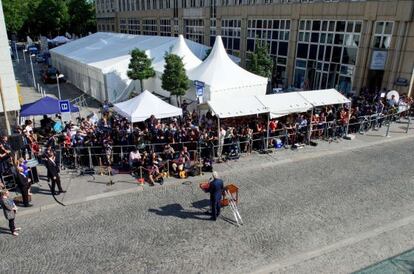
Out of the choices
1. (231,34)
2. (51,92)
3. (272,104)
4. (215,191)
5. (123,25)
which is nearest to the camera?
(215,191)

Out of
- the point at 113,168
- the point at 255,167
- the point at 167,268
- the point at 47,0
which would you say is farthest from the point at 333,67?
the point at 47,0

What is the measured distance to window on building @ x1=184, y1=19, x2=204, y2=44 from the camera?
3947 cm

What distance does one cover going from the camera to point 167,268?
7508 mm

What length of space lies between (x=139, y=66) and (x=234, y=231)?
15.9m

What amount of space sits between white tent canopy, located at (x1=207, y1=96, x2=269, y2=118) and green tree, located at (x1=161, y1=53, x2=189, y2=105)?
19.6ft

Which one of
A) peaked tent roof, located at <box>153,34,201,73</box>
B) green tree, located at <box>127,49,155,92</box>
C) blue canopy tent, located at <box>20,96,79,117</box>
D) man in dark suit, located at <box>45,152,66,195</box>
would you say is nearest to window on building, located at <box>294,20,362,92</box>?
peaked tent roof, located at <box>153,34,201,73</box>

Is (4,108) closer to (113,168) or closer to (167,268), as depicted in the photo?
(113,168)

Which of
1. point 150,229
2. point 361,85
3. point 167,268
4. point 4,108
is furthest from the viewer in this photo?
point 361,85

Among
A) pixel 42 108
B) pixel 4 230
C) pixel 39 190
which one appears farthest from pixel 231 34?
pixel 4 230

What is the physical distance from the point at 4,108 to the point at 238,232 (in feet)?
32.2

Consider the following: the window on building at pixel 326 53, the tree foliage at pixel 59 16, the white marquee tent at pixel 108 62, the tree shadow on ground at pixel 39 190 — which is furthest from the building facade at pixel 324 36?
the tree foliage at pixel 59 16

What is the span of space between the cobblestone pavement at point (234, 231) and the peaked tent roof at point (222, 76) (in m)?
7.25

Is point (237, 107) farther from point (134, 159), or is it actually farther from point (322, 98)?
point (134, 159)

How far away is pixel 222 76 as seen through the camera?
18297 millimetres
